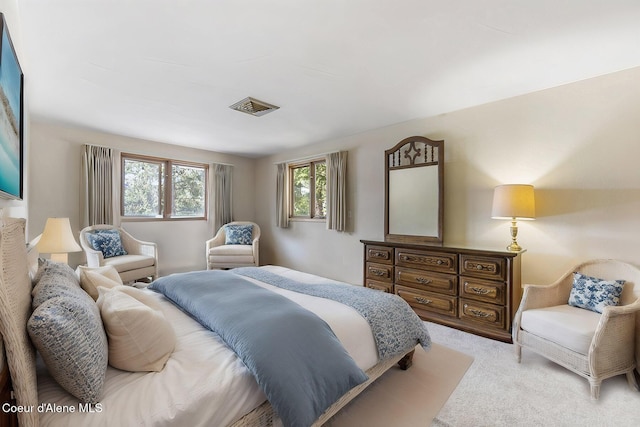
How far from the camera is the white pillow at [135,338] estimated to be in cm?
116

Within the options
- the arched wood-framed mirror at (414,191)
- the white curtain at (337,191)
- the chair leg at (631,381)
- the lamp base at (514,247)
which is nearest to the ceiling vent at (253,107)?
the white curtain at (337,191)

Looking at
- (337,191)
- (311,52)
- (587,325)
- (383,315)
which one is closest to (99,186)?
(337,191)

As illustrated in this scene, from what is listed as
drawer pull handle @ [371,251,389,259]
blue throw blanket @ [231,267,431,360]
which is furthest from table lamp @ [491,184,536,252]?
blue throw blanket @ [231,267,431,360]

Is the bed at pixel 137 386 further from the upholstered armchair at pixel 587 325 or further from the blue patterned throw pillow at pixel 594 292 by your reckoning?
the blue patterned throw pillow at pixel 594 292

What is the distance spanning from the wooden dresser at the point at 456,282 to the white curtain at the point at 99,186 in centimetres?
399

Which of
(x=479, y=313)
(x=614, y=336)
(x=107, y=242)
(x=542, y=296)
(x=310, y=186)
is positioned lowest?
(x=479, y=313)

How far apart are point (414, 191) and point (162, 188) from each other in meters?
4.21

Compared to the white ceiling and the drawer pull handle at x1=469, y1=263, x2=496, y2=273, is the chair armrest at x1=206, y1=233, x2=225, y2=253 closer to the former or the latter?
the white ceiling

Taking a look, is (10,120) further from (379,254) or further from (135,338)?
(379,254)

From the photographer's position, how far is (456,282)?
289 centimetres

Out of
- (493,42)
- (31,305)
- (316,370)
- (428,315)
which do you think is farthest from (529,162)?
(31,305)

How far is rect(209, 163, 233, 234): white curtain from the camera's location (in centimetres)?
539

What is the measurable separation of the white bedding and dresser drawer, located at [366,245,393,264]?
241cm

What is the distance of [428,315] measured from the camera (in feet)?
10.1
